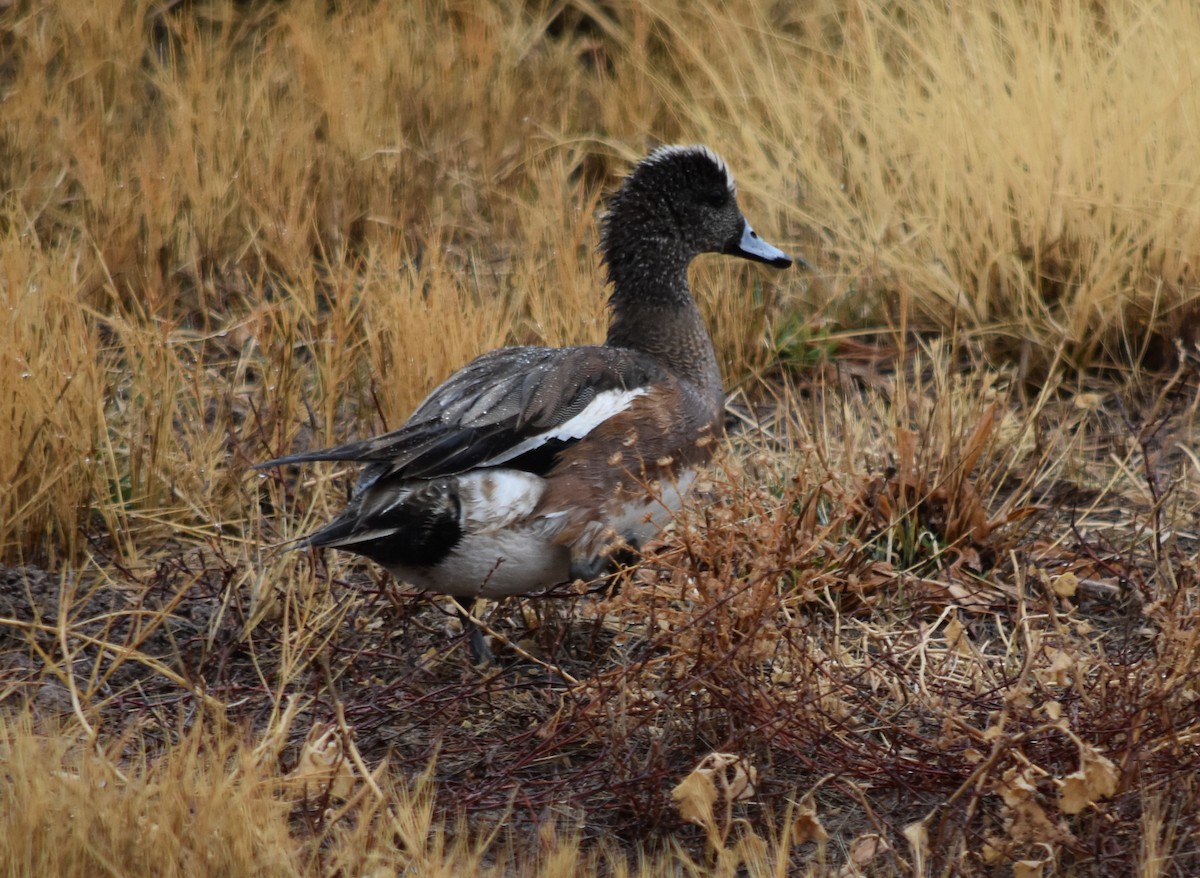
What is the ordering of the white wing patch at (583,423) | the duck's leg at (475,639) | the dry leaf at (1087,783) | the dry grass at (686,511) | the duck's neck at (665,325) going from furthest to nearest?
the duck's neck at (665,325)
the duck's leg at (475,639)
the white wing patch at (583,423)
the dry grass at (686,511)
the dry leaf at (1087,783)

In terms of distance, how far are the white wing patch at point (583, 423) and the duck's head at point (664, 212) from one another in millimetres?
545

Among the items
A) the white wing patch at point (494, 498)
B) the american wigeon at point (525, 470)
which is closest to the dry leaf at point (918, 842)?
the american wigeon at point (525, 470)

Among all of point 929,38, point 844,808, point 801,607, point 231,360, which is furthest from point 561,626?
point 929,38

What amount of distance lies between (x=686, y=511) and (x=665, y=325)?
77 cm

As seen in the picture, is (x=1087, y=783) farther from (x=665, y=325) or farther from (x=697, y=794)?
(x=665, y=325)

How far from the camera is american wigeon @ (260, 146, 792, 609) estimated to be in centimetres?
363

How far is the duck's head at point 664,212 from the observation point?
4.35 m

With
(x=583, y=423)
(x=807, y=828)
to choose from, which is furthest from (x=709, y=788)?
(x=583, y=423)

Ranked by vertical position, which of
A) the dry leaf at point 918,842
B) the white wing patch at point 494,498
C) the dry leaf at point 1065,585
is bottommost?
the dry leaf at point 1065,585

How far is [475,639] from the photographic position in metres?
4.00

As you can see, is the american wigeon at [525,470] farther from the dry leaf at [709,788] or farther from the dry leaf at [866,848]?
the dry leaf at [866,848]

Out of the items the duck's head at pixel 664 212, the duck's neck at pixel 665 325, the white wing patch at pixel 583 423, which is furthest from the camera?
the duck's head at pixel 664 212

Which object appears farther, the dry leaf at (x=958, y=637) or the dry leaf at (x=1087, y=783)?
the dry leaf at (x=958, y=637)

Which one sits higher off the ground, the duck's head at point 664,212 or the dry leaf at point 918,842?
the duck's head at point 664,212
